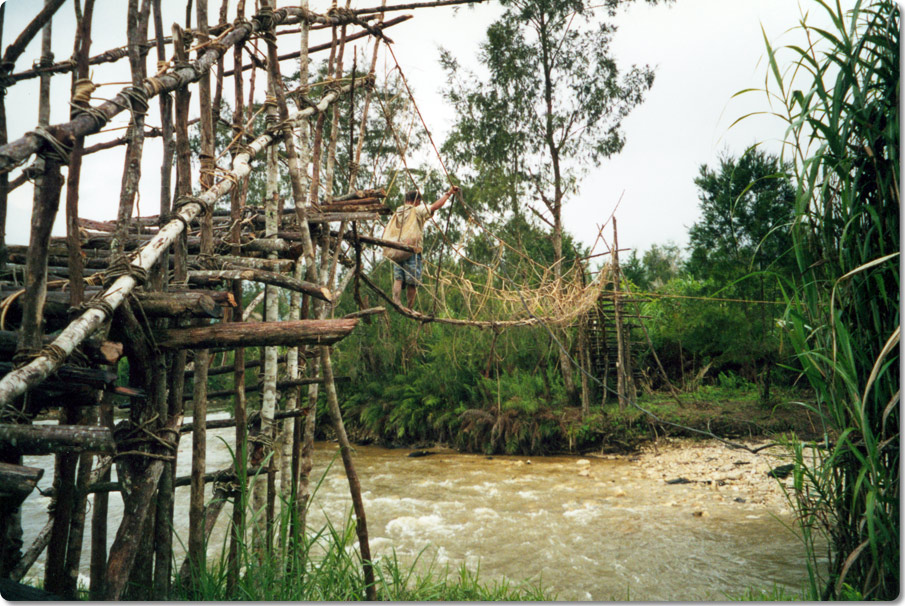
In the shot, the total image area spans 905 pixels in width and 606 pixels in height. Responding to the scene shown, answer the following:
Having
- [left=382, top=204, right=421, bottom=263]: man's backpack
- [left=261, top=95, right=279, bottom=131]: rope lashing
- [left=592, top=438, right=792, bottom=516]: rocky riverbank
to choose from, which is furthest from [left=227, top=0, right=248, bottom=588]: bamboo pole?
[left=592, top=438, right=792, bottom=516]: rocky riverbank

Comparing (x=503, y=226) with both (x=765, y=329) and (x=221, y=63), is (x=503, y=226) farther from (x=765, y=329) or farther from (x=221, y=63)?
(x=221, y=63)

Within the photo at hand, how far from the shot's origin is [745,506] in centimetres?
669

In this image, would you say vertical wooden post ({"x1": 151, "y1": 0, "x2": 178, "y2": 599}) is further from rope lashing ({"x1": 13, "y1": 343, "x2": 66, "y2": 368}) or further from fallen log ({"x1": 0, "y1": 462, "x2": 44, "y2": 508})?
fallen log ({"x1": 0, "y1": 462, "x2": 44, "y2": 508})

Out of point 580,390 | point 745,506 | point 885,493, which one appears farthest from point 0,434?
→ point 580,390

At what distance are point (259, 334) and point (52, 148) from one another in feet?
2.28

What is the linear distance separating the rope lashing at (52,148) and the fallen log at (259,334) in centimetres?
60

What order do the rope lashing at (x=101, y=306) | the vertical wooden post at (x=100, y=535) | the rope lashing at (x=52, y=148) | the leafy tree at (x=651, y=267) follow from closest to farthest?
the rope lashing at (x=52, y=148) → the rope lashing at (x=101, y=306) → the vertical wooden post at (x=100, y=535) → the leafy tree at (x=651, y=267)

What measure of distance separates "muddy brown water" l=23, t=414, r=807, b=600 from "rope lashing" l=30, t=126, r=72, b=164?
2.41 m

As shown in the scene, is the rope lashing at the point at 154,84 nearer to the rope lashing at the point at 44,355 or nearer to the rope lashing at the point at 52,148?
the rope lashing at the point at 52,148

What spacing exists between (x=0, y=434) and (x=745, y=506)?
23.5 feet

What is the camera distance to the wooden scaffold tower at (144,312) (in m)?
1.46

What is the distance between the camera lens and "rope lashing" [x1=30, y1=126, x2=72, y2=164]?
1389 millimetres

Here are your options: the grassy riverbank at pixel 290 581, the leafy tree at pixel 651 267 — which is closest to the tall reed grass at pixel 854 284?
the grassy riverbank at pixel 290 581

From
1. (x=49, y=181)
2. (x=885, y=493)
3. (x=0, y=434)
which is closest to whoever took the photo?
(x=0, y=434)
